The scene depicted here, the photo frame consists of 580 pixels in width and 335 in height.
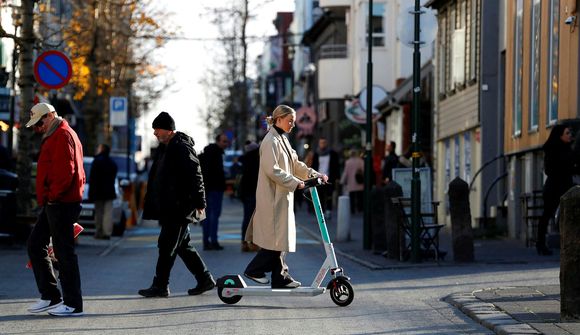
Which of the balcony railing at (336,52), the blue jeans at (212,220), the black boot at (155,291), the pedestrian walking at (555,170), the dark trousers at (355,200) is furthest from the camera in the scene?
the balcony railing at (336,52)

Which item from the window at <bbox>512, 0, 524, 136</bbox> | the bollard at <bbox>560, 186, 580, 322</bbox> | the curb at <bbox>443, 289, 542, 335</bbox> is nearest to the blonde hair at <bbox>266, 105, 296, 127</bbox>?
the curb at <bbox>443, 289, 542, 335</bbox>

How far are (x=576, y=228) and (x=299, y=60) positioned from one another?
300 ft

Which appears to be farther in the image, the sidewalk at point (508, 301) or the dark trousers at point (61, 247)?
the dark trousers at point (61, 247)

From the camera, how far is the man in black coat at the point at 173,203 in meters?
15.0

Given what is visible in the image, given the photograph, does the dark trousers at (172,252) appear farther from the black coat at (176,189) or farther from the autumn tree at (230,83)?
the autumn tree at (230,83)

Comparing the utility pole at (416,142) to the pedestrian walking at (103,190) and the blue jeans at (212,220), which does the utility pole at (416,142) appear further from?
the pedestrian walking at (103,190)

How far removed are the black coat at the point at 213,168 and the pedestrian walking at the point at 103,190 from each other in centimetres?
429

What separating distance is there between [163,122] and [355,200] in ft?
91.0

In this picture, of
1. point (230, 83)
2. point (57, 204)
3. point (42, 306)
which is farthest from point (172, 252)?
point (230, 83)

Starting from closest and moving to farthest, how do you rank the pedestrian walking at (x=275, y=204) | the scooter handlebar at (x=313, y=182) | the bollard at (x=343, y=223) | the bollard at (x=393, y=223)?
1. the scooter handlebar at (x=313, y=182)
2. the pedestrian walking at (x=275, y=204)
3. the bollard at (x=393, y=223)
4. the bollard at (x=343, y=223)

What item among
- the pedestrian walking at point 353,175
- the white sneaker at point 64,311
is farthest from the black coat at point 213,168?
the pedestrian walking at point 353,175

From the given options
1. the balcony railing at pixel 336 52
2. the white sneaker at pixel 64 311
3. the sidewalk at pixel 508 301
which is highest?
the balcony railing at pixel 336 52

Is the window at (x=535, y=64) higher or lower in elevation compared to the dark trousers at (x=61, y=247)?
higher

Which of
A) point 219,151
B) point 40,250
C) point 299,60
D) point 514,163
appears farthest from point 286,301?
point 299,60
